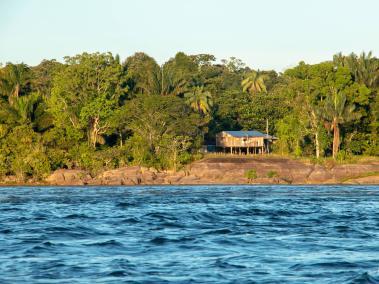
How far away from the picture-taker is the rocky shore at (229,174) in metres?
91.1

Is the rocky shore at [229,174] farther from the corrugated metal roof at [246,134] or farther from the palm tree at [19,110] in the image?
the corrugated metal roof at [246,134]

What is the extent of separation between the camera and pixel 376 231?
31.1 metres

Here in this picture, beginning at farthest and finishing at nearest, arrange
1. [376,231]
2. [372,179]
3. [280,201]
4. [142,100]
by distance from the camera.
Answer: [142,100], [372,179], [280,201], [376,231]

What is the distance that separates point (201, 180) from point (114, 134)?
16.7 metres

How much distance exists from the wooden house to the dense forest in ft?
8.61

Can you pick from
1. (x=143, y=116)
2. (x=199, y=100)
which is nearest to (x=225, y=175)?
(x=143, y=116)

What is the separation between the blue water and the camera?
20.7 metres

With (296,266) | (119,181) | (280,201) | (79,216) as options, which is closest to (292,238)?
(296,266)

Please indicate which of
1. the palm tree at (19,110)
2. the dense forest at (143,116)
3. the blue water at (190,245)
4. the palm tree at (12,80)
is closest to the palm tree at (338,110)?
the dense forest at (143,116)

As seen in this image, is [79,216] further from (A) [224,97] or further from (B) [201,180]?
(A) [224,97]

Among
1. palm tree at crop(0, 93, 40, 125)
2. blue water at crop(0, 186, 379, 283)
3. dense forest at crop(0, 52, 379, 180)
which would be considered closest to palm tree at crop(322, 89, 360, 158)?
dense forest at crop(0, 52, 379, 180)

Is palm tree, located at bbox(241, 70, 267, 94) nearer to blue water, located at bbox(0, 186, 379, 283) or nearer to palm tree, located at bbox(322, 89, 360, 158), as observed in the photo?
palm tree, located at bbox(322, 89, 360, 158)

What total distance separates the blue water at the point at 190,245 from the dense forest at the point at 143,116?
1935 inches

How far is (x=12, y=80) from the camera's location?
100438mm
